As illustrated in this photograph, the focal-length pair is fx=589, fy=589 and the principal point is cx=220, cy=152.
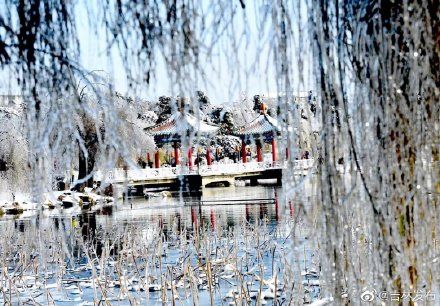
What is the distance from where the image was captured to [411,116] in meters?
1.13

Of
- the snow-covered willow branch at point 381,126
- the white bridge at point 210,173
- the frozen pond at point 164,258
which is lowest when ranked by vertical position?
the frozen pond at point 164,258

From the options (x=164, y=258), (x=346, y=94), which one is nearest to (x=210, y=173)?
(x=164, y=258)

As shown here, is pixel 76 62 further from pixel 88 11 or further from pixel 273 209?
pixel 273 209

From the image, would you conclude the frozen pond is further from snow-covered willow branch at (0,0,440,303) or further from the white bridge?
the white bridge

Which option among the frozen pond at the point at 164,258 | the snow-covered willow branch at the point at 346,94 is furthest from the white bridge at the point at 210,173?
the snow-covered willow branch at the point at 346,94

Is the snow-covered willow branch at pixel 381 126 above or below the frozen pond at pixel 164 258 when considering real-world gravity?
above

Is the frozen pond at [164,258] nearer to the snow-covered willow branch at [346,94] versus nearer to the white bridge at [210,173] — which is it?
the snow-covered willow branch at [346,94]

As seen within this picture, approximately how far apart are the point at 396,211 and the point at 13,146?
17.5 m

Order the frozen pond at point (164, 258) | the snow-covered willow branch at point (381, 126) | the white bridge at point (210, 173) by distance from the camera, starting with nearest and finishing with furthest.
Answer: the snow-covered willow branch at point (381, 126) < the frozen pond at point (164, 258) < the white bridge at point (210, 173)

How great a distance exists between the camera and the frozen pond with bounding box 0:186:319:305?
3879 millimetres

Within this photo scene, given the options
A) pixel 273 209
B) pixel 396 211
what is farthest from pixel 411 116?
pixel 273 209

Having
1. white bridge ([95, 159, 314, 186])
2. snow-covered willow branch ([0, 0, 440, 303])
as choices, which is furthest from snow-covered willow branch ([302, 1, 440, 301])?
white bridge ([95, 159, 314, 186])

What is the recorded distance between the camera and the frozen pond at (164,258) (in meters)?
3.88

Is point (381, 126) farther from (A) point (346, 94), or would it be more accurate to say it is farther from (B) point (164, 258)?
(B) point (164, 258)
